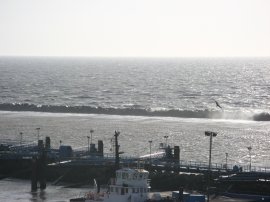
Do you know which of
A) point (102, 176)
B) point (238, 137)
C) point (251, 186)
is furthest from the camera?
point (238, 137)

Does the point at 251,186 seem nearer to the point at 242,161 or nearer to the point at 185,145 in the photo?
the point at 242,161

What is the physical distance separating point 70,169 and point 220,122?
247 ft

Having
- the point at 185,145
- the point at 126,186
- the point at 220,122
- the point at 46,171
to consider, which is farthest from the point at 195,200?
the point at 220,122

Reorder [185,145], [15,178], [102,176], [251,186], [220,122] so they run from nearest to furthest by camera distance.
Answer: [251,186] → [102,176] → [15,178] → [185,145] → [220,122]

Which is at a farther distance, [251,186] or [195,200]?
[251,186]

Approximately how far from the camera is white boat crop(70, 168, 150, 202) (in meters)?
83.0

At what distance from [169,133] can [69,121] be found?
33.6 meters

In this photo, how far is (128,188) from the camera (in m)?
83.1

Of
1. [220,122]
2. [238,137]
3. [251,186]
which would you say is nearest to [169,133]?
[238,137]

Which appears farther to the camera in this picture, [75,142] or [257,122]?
[257,122]

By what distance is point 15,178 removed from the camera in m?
120

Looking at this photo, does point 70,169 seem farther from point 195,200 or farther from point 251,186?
point 195,200

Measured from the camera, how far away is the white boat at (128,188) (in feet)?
272

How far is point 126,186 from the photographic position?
83.4 meters
